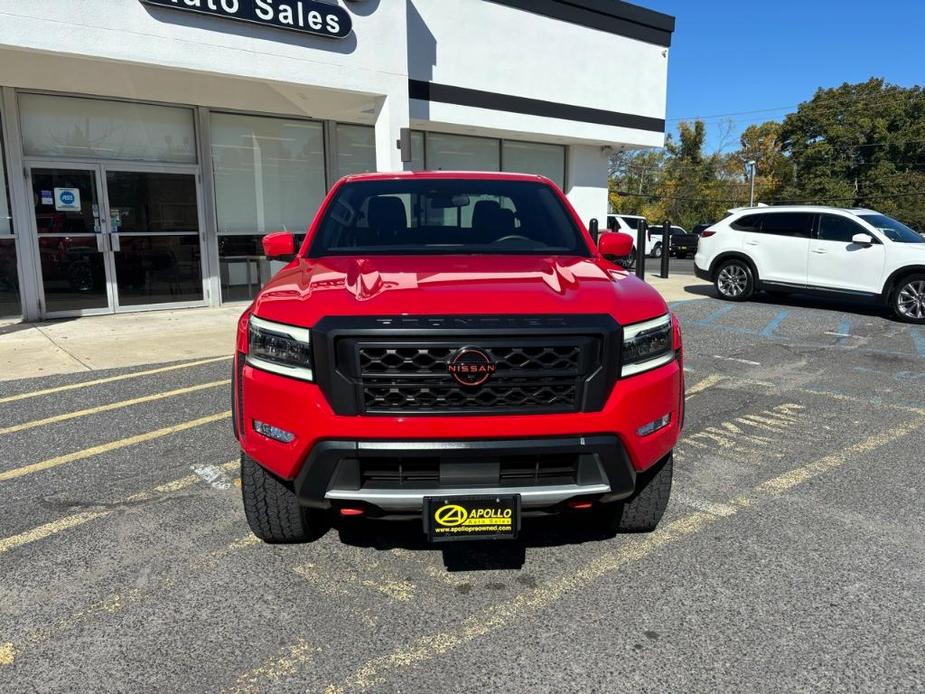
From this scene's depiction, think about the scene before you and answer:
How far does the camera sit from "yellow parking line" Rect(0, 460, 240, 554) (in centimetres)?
317

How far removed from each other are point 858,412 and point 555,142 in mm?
11880

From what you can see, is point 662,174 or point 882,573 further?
point 662,174

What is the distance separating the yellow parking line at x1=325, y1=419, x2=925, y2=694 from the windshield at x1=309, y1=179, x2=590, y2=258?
1.58 meters

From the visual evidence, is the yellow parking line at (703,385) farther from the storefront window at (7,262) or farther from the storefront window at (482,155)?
the storefront window at (7,262)

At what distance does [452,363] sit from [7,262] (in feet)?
30.9

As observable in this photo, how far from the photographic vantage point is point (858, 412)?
209 inches

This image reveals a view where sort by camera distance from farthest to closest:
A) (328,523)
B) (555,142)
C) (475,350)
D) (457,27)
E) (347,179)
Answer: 1. (555,142)
2. (457,27)
3. (347,179)
4. (328,523)
5. (475,350)

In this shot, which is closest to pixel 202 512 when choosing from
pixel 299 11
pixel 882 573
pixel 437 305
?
pixel 437 305

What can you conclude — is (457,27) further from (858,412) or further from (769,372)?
(858,412)

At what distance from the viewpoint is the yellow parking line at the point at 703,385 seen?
5766mm

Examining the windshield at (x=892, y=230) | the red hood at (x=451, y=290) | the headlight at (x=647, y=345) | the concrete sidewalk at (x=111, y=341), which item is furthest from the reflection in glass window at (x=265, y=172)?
the headlight at (x=647, y=345)

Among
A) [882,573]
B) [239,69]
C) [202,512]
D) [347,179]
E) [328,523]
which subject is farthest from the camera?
[239,69]

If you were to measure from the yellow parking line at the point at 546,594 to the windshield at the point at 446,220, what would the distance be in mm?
1579

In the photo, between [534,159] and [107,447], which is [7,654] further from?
[534,159]
